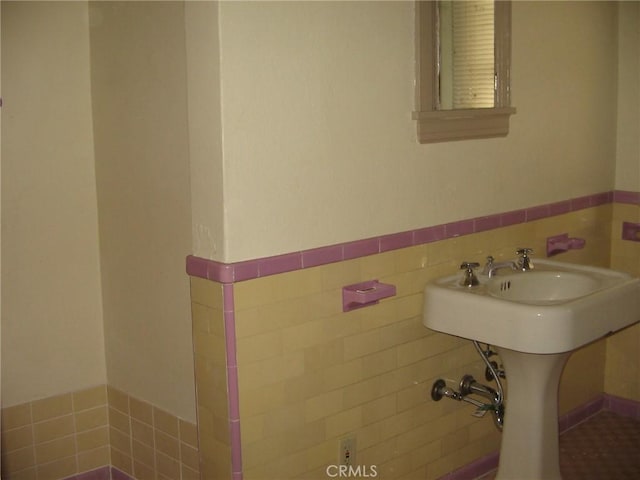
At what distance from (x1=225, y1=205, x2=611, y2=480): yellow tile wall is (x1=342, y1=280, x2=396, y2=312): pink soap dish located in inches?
0.8

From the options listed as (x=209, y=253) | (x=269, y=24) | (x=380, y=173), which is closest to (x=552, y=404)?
(x=380, y=173)

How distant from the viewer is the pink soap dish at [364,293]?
248 cm

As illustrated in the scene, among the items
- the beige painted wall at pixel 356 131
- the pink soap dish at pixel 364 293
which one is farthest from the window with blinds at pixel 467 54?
the pink soap dish at pixel 364 293

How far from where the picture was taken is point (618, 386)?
3.61 meters

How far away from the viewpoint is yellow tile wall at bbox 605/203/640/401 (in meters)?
3.51

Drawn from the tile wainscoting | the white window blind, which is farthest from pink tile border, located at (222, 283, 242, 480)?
the white window blind

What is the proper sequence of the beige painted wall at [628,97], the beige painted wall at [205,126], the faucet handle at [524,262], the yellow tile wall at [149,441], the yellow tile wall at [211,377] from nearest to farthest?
the beige painted wall at [205,126], the yellow tile wall at [211,377], the yellow tile wall at [149,441], the faucet handle at [524,262], the beige painted wall at [628,97]

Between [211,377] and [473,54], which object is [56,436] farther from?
[473,54]

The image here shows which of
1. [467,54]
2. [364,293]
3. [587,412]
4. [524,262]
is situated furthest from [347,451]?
[587,412]

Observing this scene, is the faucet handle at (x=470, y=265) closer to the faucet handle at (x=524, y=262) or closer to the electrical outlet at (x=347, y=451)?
the faucet handle at (x=524, y=262)

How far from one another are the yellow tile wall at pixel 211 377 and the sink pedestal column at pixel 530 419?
2.87 ft

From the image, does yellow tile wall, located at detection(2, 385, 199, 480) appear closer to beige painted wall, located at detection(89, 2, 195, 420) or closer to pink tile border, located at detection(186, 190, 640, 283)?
beige painted wall, located at detection(89, 2, 195, 420)

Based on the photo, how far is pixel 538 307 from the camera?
93.2 inches

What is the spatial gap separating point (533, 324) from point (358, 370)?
54 cm
